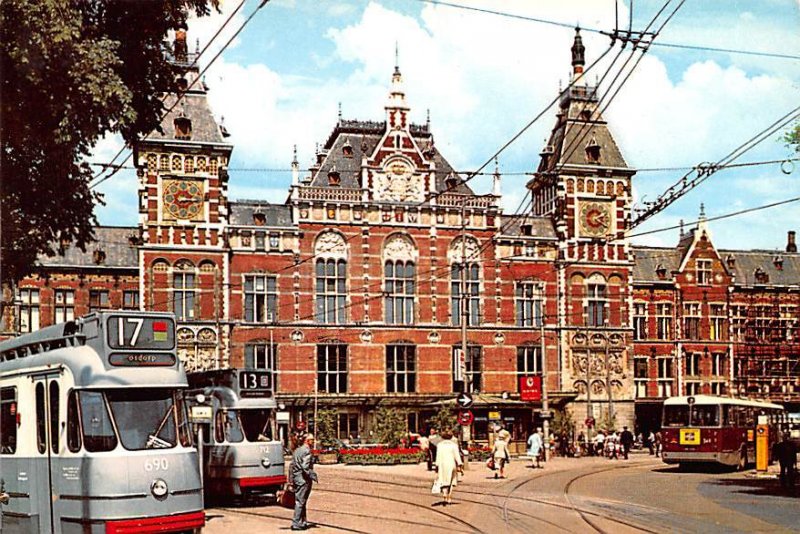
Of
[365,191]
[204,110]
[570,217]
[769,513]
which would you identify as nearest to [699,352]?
[570,217]

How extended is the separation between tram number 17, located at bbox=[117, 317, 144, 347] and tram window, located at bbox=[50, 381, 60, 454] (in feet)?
3.38

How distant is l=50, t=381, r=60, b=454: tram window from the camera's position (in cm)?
1338

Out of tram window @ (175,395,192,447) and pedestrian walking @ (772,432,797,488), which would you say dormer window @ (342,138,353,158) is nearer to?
pedestrian walking @ (772,432,797,488)

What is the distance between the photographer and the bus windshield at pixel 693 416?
31219mm

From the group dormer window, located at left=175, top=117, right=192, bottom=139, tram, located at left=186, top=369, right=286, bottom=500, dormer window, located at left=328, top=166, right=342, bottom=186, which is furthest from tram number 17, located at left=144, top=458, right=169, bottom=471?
dormer window, located at left=328, top=166, right=342, bottom=186

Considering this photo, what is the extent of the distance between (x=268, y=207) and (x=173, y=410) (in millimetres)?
35751

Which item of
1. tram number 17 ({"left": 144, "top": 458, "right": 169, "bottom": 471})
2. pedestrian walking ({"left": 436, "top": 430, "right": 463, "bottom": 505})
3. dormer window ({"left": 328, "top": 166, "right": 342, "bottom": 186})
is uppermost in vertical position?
dormer window ({"left": 328, "top": 166, "right": 342, "bottom": 186})

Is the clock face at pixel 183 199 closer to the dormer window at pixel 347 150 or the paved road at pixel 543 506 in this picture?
the dormer window at pixel 347 150

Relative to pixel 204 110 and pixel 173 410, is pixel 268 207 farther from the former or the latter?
pixel 173 410

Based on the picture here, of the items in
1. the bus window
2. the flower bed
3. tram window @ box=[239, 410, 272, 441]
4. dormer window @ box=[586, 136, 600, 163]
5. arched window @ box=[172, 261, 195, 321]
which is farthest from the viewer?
dormer window @ box=[586, 136, 600, 163]

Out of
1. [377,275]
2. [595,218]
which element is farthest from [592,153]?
[377,275]

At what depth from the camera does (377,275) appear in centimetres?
4941

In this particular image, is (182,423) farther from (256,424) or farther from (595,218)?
(595,218)

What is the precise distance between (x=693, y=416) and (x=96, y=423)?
22472 millimetres
